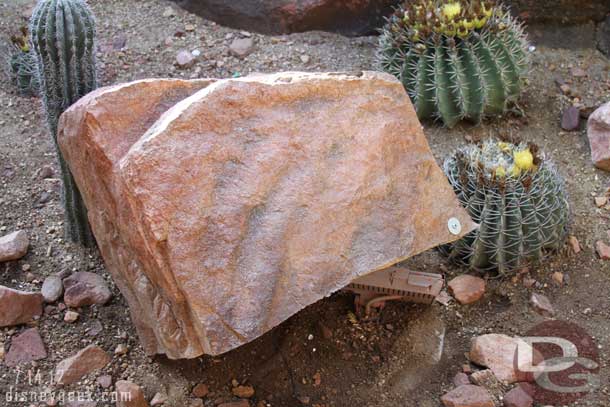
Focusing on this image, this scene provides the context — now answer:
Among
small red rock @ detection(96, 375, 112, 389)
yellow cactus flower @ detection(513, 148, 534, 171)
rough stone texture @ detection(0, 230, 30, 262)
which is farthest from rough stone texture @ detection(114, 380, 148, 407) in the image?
yellow cactus flower @ detection(513, 148, 534, 171)

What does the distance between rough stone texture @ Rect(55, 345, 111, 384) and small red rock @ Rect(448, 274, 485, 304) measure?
1.31m

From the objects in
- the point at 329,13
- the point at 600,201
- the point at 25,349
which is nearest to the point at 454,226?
the point at 600,201

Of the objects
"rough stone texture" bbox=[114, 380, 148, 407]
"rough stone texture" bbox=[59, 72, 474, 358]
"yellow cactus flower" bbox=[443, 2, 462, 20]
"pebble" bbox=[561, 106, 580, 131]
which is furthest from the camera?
"pebble" bbox=[561, 106, 580, 131]

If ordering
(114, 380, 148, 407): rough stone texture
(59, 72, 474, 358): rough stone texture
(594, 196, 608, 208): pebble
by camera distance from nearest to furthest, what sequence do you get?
1. (59, 72, 474, 358): rough stone texture
2. (114, 380, 148, 407): rough stone texture
3. (594, 196, 608, 208): pebble

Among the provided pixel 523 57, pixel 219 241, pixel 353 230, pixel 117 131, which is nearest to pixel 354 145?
pixel 353 230

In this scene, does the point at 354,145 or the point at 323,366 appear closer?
the point at 354,145

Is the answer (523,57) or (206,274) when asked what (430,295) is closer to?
(206,274)

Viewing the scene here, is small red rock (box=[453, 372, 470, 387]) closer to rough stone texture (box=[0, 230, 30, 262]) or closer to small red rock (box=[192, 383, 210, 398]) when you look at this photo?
small red rock (box=[192, 383, 210, 398])

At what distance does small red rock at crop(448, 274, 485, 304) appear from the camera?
9.51 ft

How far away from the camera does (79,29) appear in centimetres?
264

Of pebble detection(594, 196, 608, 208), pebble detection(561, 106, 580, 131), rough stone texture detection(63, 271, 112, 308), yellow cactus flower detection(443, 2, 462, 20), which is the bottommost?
rough stone texture detection(63, 271, 112, 308)

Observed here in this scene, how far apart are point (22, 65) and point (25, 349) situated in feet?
6.13

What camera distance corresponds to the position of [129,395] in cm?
236

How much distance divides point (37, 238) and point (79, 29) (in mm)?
882
